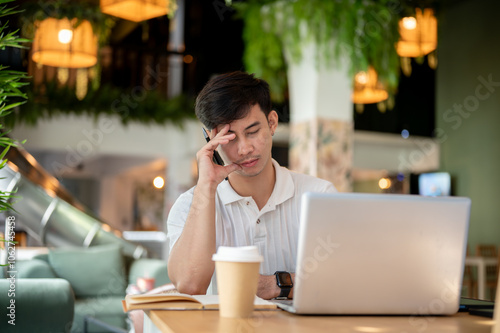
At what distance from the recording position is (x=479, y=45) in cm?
989

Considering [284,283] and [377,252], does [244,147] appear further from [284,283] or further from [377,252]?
[377,252]

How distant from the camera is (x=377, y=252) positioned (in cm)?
124

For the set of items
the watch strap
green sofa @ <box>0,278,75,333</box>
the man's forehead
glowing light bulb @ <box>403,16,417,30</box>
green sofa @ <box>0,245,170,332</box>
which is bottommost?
green sofa @ <box>0,245,170,332</box>

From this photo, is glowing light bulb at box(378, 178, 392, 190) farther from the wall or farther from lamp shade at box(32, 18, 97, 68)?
lamp shade at box(32, 18, 97, 68)

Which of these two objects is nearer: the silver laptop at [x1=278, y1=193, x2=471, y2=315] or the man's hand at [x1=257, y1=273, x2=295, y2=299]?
the silver laptop at [x1=278, y1=193, x2=471, y2=315]

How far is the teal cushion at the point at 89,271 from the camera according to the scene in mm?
5516

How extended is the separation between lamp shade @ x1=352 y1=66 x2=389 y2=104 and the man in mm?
4547

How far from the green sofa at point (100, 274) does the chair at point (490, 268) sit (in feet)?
16.7

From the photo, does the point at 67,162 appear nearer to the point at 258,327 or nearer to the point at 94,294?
the point at 94,294

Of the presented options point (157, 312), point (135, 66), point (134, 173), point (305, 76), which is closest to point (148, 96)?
point (135, 66)

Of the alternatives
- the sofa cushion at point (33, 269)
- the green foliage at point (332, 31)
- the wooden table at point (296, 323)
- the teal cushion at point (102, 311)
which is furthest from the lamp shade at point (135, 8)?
the wooden table at point (296, 323)

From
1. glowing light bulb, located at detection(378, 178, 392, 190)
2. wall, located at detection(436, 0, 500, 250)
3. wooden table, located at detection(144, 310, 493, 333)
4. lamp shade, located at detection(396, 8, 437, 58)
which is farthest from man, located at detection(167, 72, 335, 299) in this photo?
glowing light bulb, located at detection(378, 178, 392, 190)

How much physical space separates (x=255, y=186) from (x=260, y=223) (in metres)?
0.15

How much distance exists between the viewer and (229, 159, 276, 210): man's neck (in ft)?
6.74
